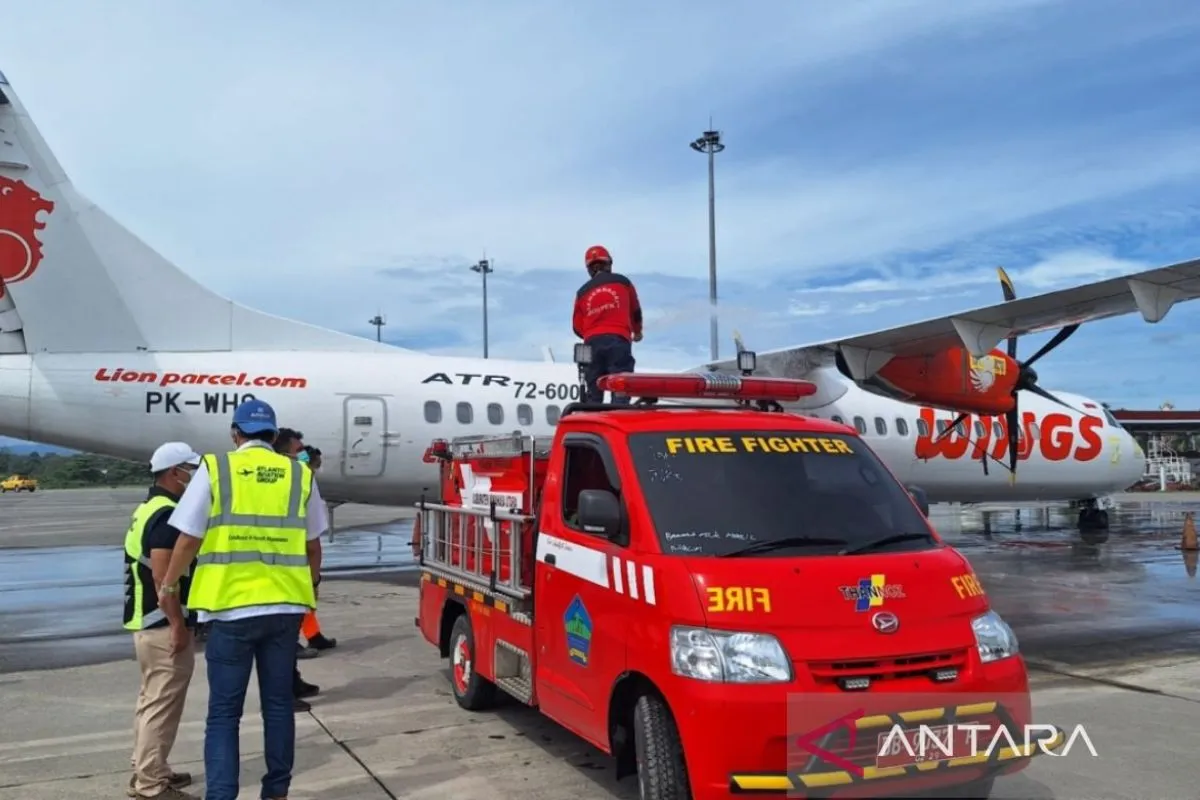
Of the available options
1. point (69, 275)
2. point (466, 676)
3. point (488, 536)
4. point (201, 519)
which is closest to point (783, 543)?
point (488, 536)

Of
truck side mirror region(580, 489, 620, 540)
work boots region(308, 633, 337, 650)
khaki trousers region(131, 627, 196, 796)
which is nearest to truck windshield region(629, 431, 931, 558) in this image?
truck side mirror region(580, 489, 620, 540)

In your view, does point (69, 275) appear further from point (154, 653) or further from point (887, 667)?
point (887, 667)

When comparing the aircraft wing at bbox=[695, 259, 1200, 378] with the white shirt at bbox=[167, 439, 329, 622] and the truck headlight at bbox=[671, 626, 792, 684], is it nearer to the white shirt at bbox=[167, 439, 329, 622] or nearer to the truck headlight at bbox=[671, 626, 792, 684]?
the truck headlight at bbox=[671, 626, 792, 684]

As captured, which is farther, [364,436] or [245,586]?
[364,436]

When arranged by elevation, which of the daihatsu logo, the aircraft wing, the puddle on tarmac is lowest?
the puddle on tarmac

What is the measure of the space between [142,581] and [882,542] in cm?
408

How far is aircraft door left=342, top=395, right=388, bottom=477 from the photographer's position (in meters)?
14.1

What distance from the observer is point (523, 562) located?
609 centimetres

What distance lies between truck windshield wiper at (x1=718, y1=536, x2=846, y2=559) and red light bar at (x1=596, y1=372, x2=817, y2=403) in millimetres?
1459

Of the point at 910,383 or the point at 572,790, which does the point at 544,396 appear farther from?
the point at 572,790

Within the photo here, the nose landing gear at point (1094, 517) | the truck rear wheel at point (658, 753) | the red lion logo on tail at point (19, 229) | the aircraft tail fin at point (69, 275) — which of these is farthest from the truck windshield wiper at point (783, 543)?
the nose landing gear at point (1094, 517)

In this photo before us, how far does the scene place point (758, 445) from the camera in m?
5.50

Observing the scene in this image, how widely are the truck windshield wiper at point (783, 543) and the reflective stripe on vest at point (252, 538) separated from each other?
7.06 feet

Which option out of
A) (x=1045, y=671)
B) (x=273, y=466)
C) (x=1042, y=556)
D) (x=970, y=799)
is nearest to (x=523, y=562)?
(x=273, y=466)
